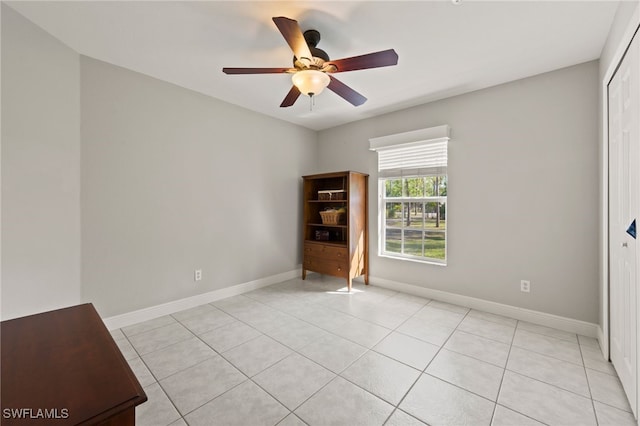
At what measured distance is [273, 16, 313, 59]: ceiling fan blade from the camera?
5.14ft

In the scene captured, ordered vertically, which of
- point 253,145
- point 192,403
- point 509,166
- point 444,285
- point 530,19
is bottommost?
point 192,403

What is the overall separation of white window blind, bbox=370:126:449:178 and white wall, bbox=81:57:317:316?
157 cm

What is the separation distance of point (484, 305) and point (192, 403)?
9.98ft

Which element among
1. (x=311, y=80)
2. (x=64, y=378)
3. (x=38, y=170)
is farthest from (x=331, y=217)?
(x=64, y=378)

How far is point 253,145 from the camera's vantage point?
384 cm

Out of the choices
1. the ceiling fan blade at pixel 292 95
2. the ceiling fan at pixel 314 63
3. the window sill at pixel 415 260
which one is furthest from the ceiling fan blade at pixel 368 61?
the window sill at pixel 415 260

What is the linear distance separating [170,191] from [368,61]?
97.5 inches

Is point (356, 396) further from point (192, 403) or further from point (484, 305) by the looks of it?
point (484, 305)

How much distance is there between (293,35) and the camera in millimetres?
1688

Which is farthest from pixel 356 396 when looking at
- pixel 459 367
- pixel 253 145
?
pixel 253 145

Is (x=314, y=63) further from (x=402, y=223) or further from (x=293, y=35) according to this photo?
(x=402, y=223)

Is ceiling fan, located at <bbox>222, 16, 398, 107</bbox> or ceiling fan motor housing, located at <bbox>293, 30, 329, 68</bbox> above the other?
ceiling fan motor housing, located at <bbox>293, 30, 329, 68</bbox>

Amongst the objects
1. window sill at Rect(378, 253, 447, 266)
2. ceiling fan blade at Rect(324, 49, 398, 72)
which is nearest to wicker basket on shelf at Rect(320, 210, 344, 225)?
window sill at Rect(378, 253, 447, 266)

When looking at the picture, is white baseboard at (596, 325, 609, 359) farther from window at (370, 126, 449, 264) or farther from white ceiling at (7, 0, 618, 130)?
white ceiling at (7, 0, 618, 130)
